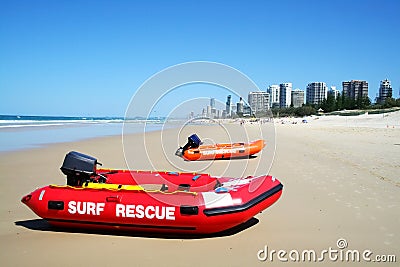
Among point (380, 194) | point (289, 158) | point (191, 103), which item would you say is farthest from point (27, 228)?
point (289, 158)

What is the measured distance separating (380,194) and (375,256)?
2.95 metres

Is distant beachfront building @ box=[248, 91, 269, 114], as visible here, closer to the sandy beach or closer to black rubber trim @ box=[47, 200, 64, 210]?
the sandy beach

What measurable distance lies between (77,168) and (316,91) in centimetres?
14209

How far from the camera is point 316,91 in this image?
449ft

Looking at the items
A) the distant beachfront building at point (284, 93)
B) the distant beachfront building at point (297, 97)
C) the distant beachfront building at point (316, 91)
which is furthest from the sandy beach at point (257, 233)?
the distant beachfront building at point (316, 91)

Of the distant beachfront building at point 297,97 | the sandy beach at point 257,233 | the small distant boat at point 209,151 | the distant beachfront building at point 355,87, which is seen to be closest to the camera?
the sandy beach at point 257,233

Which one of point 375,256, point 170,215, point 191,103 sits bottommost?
point 375,256

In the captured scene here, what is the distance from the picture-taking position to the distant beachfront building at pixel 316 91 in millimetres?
135750

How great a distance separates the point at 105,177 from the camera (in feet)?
18.8

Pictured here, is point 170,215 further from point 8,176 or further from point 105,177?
point 8,176

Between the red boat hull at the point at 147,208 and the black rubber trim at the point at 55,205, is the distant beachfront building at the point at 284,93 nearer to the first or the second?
the red boat hull at the point at 147,208

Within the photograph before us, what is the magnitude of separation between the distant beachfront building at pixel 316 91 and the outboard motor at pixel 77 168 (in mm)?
139214

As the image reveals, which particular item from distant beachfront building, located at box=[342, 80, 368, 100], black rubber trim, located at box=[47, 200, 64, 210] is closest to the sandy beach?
black rubber trim, located at box=[47, 200, 64, 210]

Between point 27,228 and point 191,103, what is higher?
point 191,103
